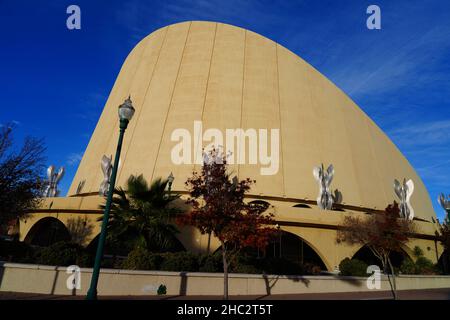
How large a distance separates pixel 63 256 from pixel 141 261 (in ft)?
9.71

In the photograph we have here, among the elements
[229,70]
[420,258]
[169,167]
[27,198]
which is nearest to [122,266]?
[27,198]

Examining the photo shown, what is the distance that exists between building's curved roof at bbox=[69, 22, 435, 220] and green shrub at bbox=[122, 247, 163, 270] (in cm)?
1299

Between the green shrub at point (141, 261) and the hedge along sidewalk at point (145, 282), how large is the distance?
127 cm

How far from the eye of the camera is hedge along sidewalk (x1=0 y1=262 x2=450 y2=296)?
10750mm

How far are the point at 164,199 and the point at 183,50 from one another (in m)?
23.5

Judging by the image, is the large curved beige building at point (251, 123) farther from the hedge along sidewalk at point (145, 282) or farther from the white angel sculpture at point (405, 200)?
the hedge along sidewalk at point (145, 282)

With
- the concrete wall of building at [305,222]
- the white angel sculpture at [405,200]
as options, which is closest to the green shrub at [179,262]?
the concrete wall of building at [305,222]

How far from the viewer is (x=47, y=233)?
26.6 meters

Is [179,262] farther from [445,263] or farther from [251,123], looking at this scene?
[445,263]

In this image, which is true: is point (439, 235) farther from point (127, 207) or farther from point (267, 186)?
point (127, 207)

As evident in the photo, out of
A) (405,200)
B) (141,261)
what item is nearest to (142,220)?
(141,261)

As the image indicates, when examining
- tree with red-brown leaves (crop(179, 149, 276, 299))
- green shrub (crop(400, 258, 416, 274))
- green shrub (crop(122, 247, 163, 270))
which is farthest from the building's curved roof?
tree with red-brown leaves (crop(179, 149, 276, 299))

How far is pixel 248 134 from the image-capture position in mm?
28438

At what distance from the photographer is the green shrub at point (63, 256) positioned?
12161 millimetres
